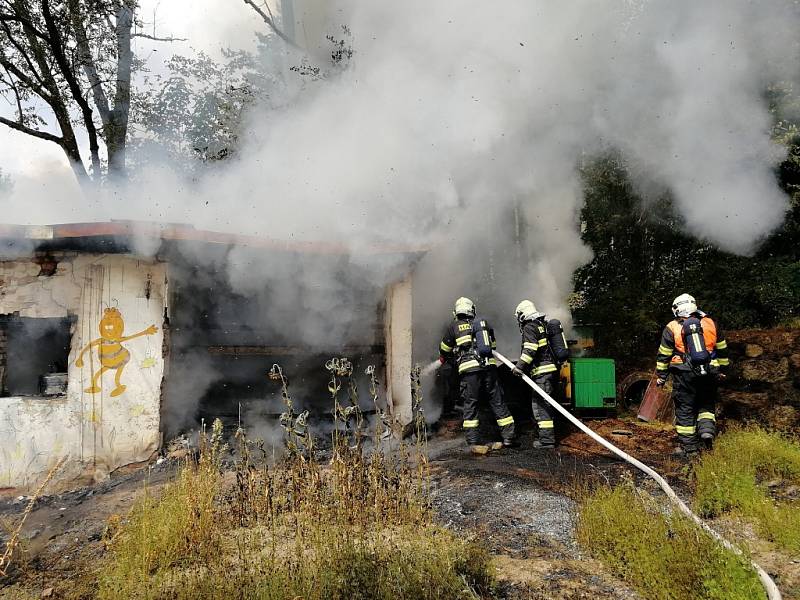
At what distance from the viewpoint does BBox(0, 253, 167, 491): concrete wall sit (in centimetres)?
612

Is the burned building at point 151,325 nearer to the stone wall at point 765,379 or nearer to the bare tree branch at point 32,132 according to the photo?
the stone wall at point 765,379

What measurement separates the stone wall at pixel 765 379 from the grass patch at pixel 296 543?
6291 millimetres

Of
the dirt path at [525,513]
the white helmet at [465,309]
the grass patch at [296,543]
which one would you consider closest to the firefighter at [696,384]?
the dirt path at [525,513]

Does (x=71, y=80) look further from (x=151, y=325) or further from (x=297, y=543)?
(x=297, y=543)

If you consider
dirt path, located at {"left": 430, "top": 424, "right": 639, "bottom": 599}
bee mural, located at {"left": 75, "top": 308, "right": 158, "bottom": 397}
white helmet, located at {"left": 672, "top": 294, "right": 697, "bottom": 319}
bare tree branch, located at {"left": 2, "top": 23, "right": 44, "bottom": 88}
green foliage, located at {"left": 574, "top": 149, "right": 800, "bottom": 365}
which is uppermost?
bare tree branch, located at {"left": 2, "top": 23, "right": 44, "bottom": 88}

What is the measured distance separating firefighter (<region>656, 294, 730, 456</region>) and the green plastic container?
152cm

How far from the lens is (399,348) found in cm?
739

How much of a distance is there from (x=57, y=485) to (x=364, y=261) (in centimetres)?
438

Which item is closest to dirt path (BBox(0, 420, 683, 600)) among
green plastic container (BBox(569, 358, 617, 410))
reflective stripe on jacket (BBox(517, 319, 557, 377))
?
green plastic container (BBox(569, 358, 617, 410))

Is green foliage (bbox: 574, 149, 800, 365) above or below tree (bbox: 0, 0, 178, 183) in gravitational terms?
below

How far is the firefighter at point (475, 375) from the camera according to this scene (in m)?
6.48

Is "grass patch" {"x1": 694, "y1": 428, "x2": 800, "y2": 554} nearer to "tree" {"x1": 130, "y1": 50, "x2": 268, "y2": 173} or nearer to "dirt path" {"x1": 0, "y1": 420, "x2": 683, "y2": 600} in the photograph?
"dirt path" {"x1": 0, "y1": 420, "x2": 683, "y2": 600}

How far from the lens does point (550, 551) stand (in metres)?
3.59

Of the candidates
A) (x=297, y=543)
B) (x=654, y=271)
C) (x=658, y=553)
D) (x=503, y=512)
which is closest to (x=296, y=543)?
(x=297, y=543)
